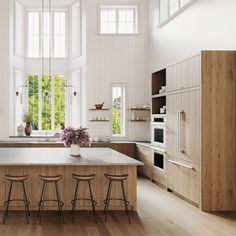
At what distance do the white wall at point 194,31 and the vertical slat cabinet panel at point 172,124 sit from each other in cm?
→ 105

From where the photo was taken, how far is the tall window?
10.9 m

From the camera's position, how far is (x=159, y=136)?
7.96 m

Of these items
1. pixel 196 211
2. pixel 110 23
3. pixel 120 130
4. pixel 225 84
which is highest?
pixel 110 23

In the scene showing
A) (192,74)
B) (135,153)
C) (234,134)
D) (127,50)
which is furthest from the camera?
(127,50)

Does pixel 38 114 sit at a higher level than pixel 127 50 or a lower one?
lower

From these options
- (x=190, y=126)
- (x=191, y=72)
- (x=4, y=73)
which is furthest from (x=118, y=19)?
(x=190, y=126)

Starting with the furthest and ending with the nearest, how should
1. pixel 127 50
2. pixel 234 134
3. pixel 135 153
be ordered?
pixel 127 50 < pixel 135 153 < pixel 234 134

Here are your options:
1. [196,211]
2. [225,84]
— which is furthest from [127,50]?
[196,211]

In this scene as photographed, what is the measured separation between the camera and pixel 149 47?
10305 millimetres

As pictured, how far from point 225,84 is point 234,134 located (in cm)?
74

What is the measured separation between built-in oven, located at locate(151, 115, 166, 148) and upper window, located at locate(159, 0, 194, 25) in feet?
7.36

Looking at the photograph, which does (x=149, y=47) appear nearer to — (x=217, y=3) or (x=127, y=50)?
(x=127, y=50)

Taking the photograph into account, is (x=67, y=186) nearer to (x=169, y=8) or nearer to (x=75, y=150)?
(x=75, y=150)

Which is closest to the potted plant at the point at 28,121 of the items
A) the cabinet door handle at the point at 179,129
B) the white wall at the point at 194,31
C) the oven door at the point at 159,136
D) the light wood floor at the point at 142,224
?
the white wall at the point at 194,31
